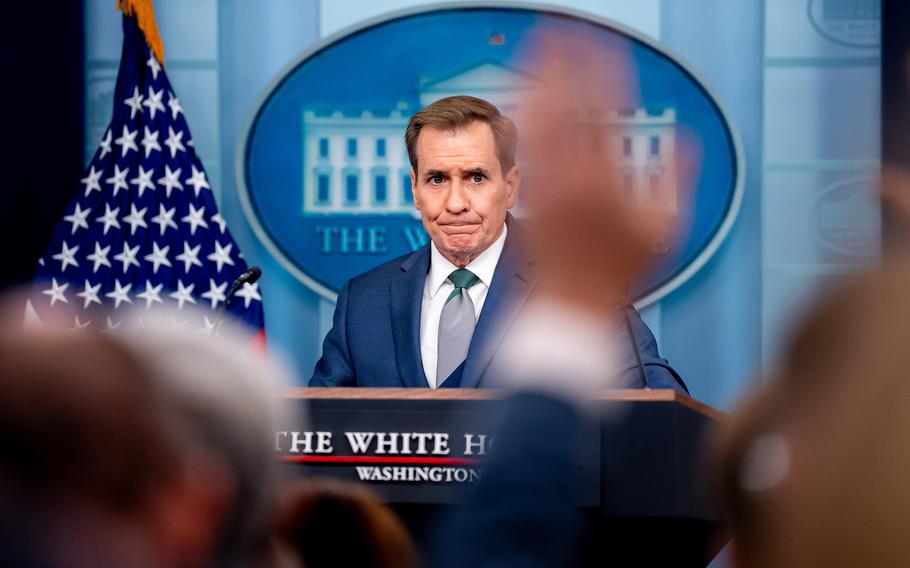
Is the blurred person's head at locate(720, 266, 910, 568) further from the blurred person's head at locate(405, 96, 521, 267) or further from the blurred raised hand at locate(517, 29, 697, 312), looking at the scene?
the blurred person's head at locate(405, 96, 521, 267)

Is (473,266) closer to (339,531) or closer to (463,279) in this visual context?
(463,279)

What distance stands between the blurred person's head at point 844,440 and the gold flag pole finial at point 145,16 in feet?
14.3

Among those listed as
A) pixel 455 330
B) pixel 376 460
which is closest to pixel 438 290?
pixel 455 330

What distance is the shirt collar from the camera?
318 cm

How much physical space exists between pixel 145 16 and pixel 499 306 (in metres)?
2.51

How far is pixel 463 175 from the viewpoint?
3270 millimetres

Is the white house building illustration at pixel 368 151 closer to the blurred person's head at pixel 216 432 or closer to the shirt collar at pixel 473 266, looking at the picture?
the shirt collar at pixel 473 266

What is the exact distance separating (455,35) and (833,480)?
14.2 ft

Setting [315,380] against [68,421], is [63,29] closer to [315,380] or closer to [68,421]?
[315,380]

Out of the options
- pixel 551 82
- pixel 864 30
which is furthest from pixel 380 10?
pixel 551 82

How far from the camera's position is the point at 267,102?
195 inches

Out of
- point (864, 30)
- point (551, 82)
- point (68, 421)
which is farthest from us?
point (864, 30)

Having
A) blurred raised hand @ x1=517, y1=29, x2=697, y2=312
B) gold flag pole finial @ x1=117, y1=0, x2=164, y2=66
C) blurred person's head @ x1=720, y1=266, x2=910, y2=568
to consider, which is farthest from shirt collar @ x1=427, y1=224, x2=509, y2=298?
blurred person's head @ x1=720, y1=266, x2=910, y2=568

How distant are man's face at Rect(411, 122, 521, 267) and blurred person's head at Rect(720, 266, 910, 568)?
2.41 meters
